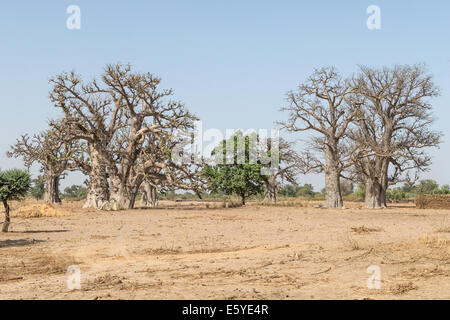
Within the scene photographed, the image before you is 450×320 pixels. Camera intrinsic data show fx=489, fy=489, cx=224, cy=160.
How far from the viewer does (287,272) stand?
8.81 meters

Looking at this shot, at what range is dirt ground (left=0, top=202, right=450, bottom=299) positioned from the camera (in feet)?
23.9

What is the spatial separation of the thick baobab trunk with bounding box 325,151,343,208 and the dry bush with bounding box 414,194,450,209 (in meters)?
5.37

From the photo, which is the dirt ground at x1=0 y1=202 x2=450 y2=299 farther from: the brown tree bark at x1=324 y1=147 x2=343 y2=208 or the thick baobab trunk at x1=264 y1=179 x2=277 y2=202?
the thick baobab trunk at x1=264 y1=179 x2=277 y2=202

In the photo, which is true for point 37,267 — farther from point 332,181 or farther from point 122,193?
point 332,181

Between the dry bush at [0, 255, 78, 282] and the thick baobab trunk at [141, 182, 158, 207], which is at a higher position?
the thick baobab trunk at [141, 182, 158, 207]

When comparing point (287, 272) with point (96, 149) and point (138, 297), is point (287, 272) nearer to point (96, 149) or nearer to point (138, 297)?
point (138, 297)

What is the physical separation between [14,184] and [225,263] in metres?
8.85

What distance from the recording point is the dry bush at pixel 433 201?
3158 centimetres

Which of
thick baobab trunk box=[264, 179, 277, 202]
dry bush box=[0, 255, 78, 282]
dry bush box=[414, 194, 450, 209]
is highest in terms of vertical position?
thick baobab trunk box=[264, 179, 277, 202]

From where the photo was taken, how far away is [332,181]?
1286 inches

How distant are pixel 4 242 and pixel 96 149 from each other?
57.2ft

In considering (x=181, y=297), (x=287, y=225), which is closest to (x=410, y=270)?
(x=181, y=297)

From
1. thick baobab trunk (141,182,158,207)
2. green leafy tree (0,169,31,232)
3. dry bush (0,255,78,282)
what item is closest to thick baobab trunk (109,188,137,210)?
thick baobab trunk (141,182,158,207)
